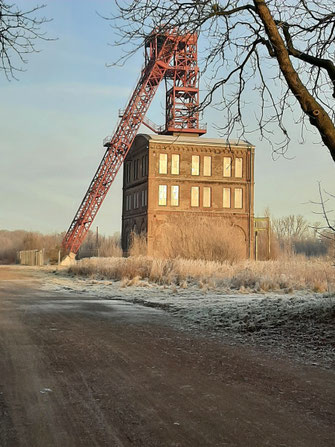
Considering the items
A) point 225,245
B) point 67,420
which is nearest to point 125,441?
point 67,420

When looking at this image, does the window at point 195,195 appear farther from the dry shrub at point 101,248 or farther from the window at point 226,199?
the dry shrub at point 101,248

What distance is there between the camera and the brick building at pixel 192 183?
49344 mm

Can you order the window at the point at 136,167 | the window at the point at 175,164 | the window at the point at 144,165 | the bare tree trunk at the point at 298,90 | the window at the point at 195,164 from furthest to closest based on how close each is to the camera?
the window at the point at 136,167 → the window at the point at 195,164 → the window at the point at 144,165 → the window at the point at 175,164 → the bare tree trunk at the point at 298,90

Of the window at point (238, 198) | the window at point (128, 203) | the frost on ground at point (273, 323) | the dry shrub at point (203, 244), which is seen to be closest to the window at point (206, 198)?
the window at point (238, 198)

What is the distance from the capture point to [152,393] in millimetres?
5375

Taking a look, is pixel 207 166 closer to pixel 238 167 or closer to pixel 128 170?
pixel 238 167

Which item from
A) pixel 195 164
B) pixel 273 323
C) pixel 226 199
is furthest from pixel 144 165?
pixel 273 323

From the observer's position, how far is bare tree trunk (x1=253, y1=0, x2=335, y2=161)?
920cm

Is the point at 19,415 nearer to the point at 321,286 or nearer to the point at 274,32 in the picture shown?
the point at 274,32

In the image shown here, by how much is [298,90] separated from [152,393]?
19.7 feet

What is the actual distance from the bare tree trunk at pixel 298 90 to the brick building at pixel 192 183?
128 ft

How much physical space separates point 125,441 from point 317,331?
595cm

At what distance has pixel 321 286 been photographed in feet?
56.6

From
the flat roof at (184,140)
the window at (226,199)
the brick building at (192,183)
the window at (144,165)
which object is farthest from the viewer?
the window at (226,199)
